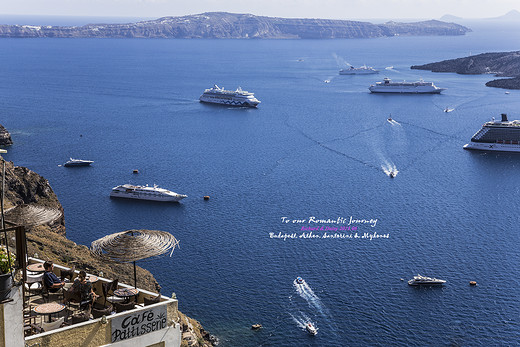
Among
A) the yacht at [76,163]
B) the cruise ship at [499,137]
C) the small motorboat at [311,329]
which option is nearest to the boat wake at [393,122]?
the cruise ship at [499,137]

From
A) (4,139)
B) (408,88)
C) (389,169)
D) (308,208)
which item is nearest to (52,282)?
(308,208)

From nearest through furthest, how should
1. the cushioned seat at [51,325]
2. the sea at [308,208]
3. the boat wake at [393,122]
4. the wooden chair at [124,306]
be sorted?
the cushioned seat at [51,325] < the wooden chair at [124,306] < the sea at [308,208] < the boat wake at [393,122]

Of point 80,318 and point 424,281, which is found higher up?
point 80,318

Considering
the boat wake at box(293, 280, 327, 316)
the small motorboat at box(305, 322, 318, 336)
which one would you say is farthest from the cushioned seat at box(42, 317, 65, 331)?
the boat wake at box(293, 280, 327, 316)

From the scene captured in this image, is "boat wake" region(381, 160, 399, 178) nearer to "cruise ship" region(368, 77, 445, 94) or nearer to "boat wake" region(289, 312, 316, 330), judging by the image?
"boat wake" region(289, 312, 316, 330)

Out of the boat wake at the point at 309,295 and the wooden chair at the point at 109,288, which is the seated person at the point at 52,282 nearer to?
the wooden chair at the point at 109,288

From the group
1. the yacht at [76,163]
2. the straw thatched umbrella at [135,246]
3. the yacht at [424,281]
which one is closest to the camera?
the straw thatched umbrella at [135,246]

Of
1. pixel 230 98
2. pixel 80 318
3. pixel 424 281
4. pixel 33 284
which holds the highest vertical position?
pixel 80 318

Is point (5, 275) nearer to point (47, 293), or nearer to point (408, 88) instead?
point (47, 293)
